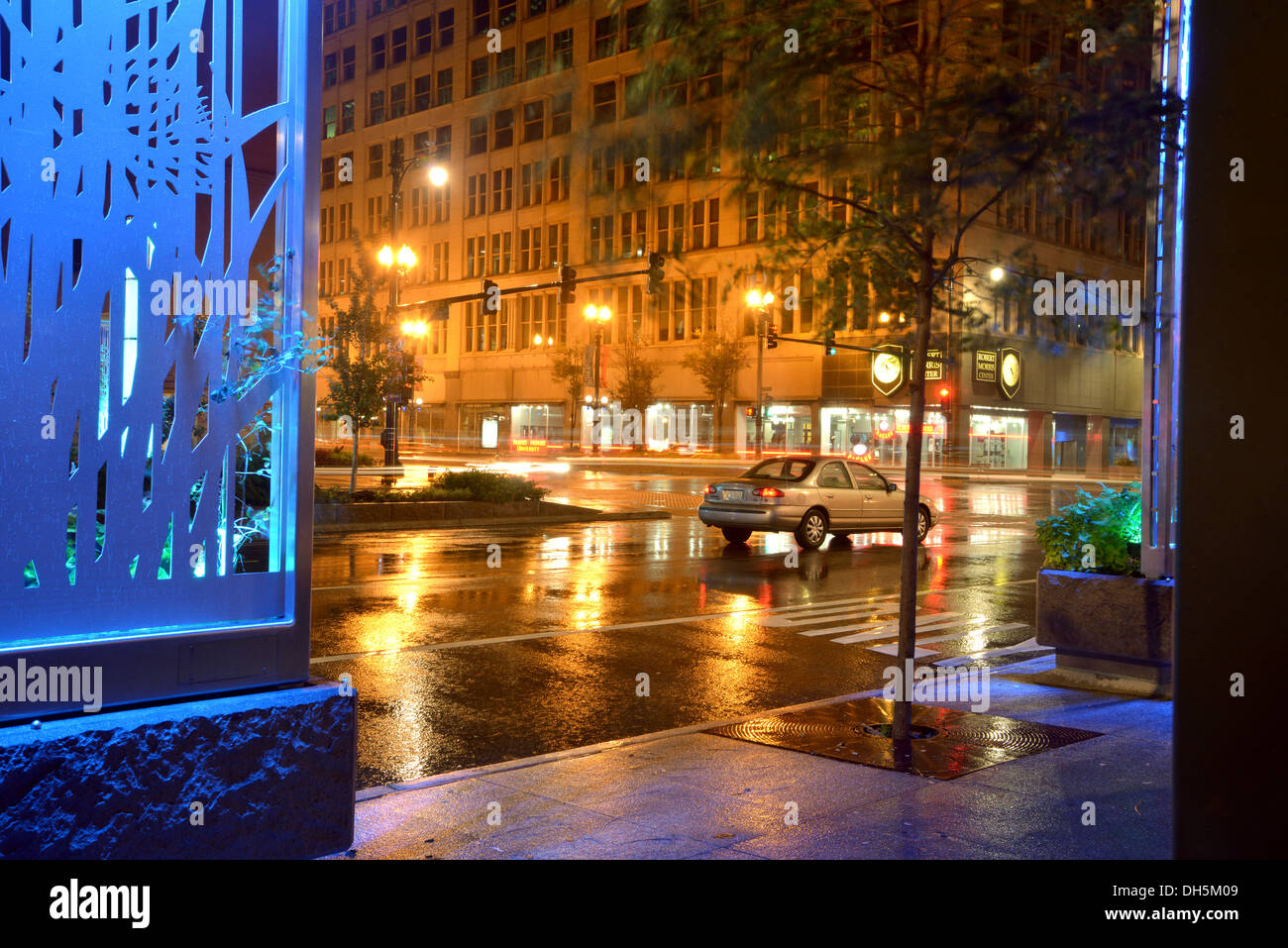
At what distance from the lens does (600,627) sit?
11438mm

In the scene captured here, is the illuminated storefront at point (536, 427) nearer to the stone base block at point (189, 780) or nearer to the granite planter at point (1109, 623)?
the granite planter at point (1109, 623)

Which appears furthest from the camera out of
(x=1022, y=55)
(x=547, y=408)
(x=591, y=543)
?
(x=547, y=408)

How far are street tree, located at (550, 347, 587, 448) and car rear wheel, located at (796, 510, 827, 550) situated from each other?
48766mm

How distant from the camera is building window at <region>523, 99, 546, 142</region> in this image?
6731 cm

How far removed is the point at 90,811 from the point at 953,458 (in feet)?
183

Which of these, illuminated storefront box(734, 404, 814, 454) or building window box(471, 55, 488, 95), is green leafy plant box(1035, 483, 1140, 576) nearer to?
illuminated storefront box(734, 404, 814, 454)

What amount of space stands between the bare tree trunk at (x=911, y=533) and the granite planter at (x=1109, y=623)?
2228 millimetres

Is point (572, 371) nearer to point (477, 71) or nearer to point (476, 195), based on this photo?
point (476, 195)

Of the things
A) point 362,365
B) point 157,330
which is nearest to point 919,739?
point 157,330

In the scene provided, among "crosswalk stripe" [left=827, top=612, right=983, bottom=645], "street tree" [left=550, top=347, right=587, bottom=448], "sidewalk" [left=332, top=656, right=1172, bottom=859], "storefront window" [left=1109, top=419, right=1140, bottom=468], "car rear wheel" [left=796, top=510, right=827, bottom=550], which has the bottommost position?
"crosswalk stripe" [left=827, top=612, right=983, bottom=645]

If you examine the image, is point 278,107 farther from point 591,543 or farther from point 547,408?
point 547,408

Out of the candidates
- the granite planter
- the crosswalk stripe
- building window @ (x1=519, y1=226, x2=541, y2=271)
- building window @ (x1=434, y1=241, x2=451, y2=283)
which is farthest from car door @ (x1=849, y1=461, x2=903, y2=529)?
building window @ (x1=434, y1=241, x2=451, y2=283)

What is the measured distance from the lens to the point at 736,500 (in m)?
19.8
